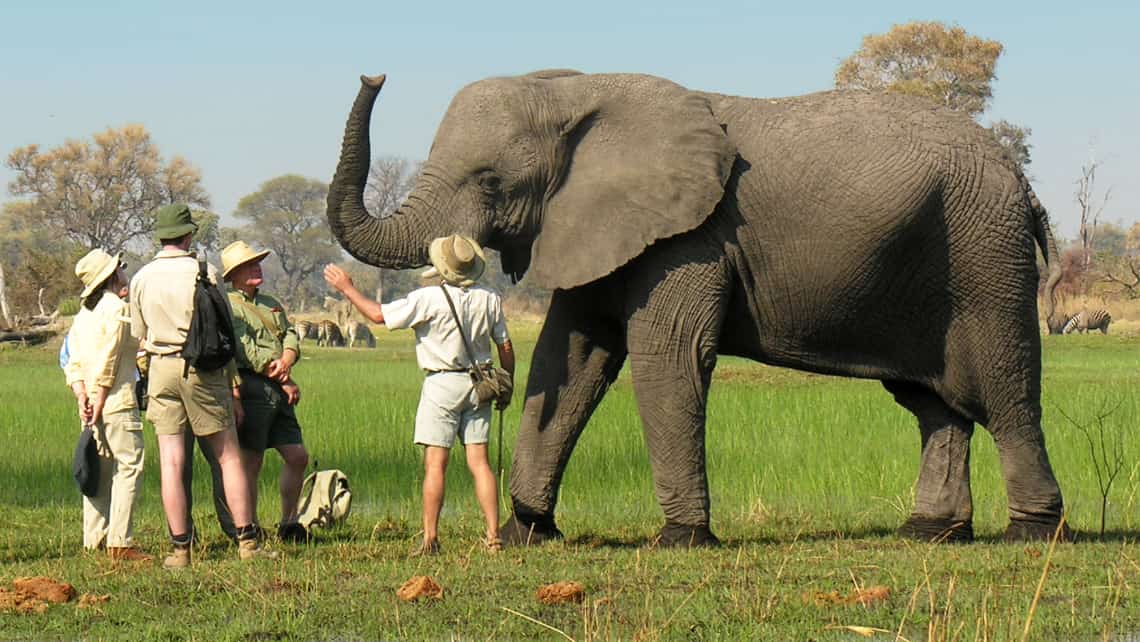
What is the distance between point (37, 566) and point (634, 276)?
3.16m

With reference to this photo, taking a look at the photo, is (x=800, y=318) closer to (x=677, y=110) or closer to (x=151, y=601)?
(x=677, y=110)

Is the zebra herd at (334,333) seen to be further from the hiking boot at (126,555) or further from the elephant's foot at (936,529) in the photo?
the hiking boot at (126,555)

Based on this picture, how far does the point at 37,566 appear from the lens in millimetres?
8422

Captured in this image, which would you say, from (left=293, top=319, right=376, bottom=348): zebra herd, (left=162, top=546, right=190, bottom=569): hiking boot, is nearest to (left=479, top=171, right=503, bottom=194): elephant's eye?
(left=162, top=546, right=190, bottom=569): hiking boot

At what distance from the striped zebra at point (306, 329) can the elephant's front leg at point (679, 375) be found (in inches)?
1468

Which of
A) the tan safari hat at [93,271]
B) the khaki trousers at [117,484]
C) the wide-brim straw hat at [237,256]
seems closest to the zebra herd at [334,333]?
the wide-brim straw hat at [237,256]

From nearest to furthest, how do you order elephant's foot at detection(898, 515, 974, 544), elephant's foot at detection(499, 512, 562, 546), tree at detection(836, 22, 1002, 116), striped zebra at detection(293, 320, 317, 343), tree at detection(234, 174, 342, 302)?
elephant's foot at detection(499, 512, 562, 546), elephant's foot at detection(898, 515, 974, 544), striped zebra at detection(293, 320, 317, 343), tree at detection(836, 22, 1002, 116), tree at detection(234, 174, 342, 302)

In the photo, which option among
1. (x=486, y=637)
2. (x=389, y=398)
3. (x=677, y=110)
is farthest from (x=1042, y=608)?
(x=389, y=398)

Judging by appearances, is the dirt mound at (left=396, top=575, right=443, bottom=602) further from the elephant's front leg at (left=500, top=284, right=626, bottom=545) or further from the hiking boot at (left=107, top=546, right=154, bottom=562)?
the elephant's front leg at (left=500, top=284, right=626, bottom=545)

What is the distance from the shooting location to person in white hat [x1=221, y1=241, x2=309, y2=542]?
931 cm

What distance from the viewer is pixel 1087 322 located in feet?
159

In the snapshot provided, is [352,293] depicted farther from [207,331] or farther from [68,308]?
[68,308]

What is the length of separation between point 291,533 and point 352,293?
173cm

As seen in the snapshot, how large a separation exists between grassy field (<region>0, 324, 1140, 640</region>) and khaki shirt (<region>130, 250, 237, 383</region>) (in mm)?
1040
